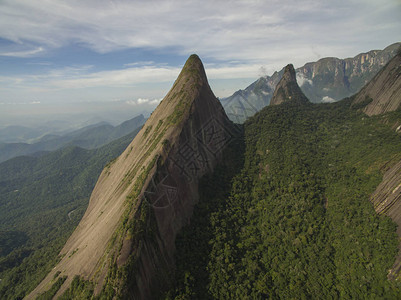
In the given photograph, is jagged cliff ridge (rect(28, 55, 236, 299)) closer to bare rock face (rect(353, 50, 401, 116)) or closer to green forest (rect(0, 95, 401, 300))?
green forest (rect(0, 95, 401, 300))

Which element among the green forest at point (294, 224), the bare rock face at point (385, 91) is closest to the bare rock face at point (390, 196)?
A: the green forest at point (294, 224)

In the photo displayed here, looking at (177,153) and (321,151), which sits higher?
(177,153)

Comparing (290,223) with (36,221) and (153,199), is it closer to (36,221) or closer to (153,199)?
(153,199)

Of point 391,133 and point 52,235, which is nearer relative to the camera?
point 391,133

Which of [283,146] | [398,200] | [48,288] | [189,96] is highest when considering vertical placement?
[189,96]

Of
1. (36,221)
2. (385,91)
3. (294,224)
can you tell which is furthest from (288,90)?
(36,221)

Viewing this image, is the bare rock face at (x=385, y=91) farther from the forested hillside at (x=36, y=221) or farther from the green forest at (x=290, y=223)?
the forested hillside at (x=36, y=221)

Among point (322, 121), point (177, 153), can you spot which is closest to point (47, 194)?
point (177, 153)

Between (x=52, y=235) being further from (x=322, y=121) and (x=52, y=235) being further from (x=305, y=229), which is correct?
(x=322, y=121)
